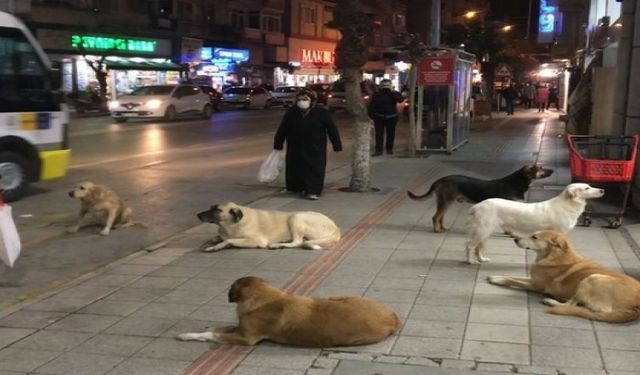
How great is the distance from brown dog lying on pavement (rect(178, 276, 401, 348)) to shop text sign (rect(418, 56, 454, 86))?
489 inches

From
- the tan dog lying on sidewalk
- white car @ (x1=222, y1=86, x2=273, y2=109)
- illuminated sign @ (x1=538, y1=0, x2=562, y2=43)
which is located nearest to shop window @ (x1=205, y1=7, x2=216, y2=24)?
white car @ (x1=222, y1=86, x2=273, y2=109)

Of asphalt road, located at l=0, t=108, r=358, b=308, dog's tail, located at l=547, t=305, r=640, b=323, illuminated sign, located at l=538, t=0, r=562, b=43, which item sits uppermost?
illuminated sign, located at l=538, t=0, r=562, b=43

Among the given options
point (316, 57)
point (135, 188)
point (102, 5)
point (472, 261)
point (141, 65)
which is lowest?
point (135, 188)

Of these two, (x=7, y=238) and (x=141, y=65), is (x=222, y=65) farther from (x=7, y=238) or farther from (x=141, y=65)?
(x=7, y=238)

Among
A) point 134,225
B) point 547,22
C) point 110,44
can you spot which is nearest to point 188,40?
point 110,44

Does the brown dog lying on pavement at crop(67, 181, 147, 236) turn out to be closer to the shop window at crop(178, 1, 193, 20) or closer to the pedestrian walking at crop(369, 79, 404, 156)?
the pedestrian walking at crop(369, 79, 404, 156)

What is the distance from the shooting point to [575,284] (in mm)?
5574

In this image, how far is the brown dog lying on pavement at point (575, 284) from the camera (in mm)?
5223

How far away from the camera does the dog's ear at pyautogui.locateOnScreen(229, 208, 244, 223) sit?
7434 millimetres

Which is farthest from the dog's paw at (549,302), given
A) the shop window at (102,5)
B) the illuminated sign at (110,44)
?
the shop window at (102,5)

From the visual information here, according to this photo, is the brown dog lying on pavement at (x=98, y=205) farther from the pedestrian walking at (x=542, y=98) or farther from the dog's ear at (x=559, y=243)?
the pedestrian walking at (x=542, y=98)

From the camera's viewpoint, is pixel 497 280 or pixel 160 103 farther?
pixel 160 103

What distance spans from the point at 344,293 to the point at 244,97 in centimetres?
3555

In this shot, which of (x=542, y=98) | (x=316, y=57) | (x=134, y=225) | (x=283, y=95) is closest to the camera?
(x=134, y=225)
